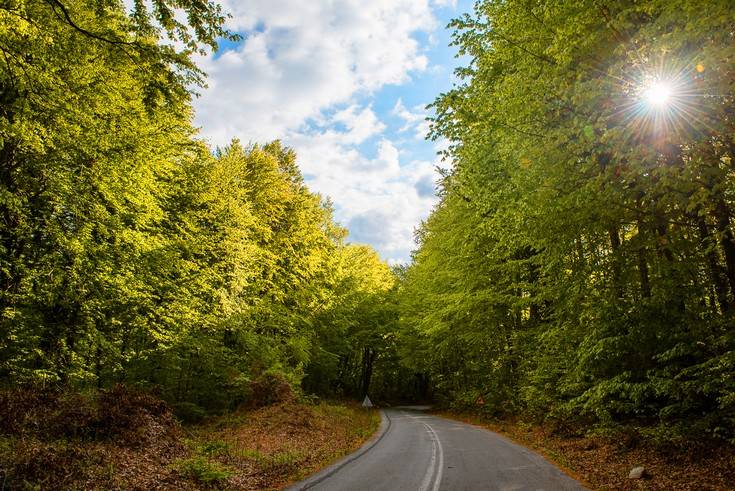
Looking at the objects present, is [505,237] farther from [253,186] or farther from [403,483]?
[253,186]

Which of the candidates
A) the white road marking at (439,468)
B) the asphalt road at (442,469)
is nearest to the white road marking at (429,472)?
the asphalt road at (442,469)

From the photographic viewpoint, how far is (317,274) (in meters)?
29.4

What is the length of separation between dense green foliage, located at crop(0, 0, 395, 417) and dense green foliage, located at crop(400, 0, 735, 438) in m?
7.52

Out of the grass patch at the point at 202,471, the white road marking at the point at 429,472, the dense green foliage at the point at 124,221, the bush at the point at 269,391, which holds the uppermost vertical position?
the dense green foliage at the point at 124,221

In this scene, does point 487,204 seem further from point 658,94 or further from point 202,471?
point 202,471

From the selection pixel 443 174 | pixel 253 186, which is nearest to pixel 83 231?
pixel 253 186

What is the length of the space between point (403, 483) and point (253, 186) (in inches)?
741

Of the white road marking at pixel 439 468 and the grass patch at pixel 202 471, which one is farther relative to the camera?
the white road marking at pixel 439 468

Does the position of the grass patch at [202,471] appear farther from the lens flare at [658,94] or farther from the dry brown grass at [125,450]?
the lens flare at [658,94]

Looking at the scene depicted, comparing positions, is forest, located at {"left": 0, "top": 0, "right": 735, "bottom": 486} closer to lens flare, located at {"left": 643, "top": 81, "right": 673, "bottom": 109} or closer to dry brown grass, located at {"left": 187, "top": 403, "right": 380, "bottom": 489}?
lens flare, located at {"left": 643, "top": 81, "right": 673, "bottom": 109}

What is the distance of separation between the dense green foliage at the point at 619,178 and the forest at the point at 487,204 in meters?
0.06

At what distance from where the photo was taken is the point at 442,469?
11.3 m

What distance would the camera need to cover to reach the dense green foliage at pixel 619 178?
25.2 ft

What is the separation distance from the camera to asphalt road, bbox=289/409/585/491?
9500 mm
